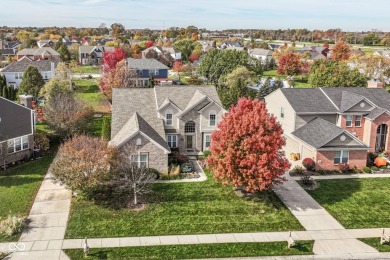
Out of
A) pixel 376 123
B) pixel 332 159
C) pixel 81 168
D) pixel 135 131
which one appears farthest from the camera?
pixel 376 123

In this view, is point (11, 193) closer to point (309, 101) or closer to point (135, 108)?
point (135, 108)

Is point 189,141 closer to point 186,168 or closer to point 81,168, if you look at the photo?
point 186,168

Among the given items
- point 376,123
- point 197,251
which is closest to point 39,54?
point 376,123

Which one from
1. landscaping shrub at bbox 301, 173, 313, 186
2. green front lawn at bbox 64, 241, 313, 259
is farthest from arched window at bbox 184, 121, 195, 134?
green front lawn at bbox 64, 241, 313, 259

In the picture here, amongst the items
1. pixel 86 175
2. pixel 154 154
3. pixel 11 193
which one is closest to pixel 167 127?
pixel 154 154

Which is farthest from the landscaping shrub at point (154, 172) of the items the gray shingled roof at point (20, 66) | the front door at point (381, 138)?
the gray shingled roof at point (20, 66)
